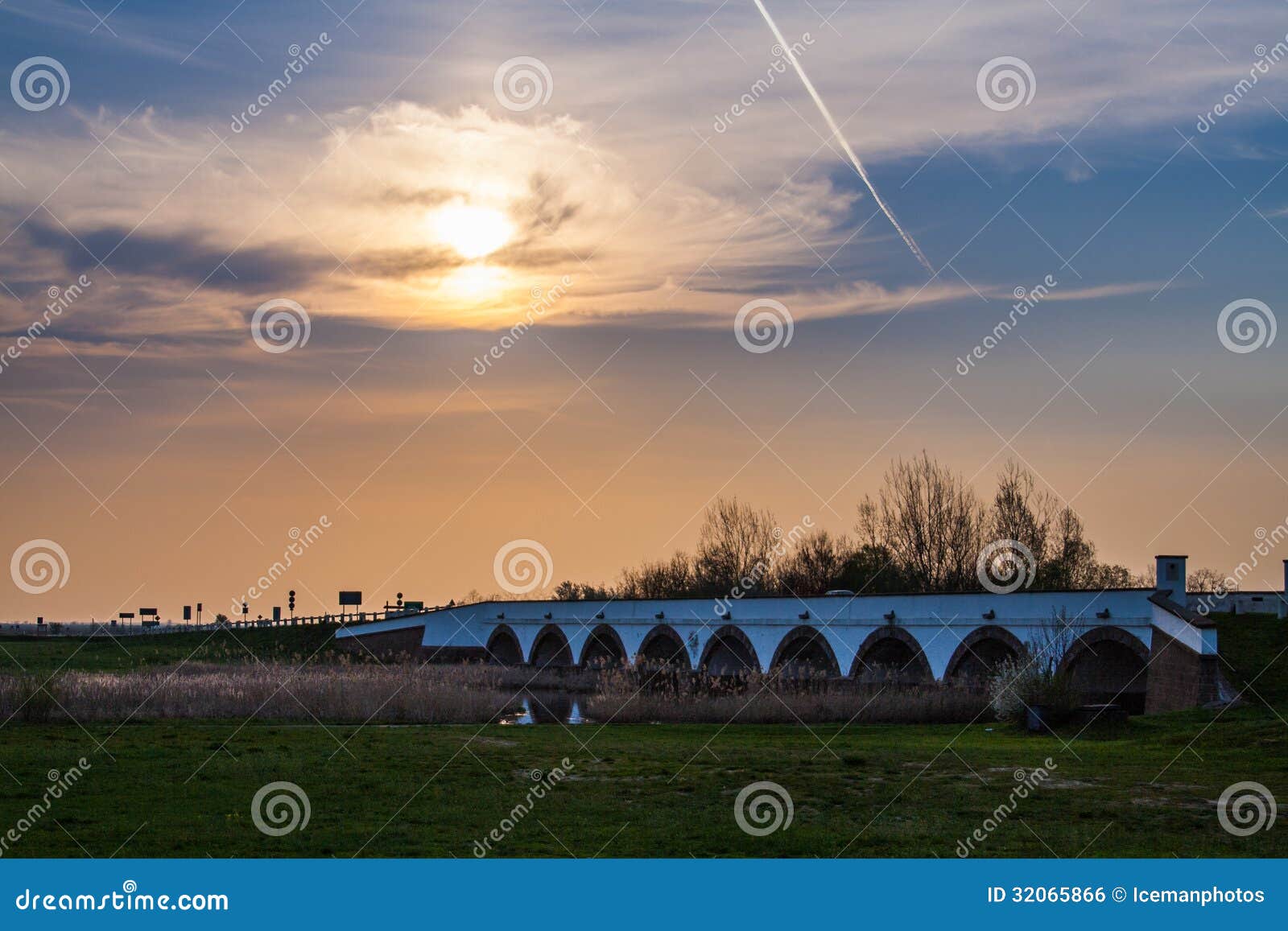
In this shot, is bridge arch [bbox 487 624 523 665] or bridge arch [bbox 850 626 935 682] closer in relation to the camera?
bridge arch [bbox 850 626 935 682]

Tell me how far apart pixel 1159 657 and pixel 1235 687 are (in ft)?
8.07

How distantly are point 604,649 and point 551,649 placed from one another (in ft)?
22.4

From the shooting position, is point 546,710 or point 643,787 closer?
point 643,787

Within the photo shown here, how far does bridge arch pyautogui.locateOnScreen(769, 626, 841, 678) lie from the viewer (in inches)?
1355

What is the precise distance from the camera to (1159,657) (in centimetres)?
2400

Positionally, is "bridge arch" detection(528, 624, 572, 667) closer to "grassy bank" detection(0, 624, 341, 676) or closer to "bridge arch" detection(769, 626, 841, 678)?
"grassy bank" detection(0, 624, 341, 676)

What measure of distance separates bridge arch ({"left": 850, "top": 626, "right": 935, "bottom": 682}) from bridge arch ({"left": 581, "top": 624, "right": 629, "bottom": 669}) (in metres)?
13.0

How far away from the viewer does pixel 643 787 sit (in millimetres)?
14641

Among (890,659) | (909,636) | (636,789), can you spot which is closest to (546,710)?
(890,659)

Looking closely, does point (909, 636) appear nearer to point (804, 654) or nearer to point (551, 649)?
point (804, 654)

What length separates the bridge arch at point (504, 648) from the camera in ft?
184

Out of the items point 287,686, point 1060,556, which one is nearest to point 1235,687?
point 287,686

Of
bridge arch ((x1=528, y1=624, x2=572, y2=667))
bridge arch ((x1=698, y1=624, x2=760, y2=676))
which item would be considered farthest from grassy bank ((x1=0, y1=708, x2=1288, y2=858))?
bridge arch ((x1=528, y1=624, x2=572, y2=667))

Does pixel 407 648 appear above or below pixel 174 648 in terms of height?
above
